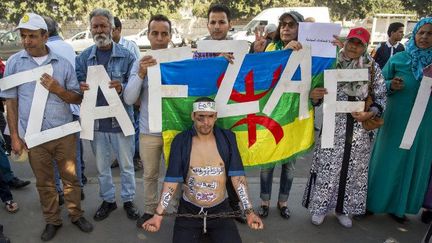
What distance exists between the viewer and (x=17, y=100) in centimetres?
289

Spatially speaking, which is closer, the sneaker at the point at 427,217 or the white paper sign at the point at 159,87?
the white paper sign at the point at 159,87

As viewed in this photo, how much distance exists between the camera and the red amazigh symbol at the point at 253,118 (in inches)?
122

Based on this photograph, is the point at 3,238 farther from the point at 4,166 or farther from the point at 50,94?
the point at 50,94

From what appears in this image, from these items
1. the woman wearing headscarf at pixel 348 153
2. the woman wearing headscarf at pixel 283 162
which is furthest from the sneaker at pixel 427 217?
the woman wearing headscarf at pixel 283 162

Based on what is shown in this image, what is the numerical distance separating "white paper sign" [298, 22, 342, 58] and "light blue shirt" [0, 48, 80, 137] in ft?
6.21

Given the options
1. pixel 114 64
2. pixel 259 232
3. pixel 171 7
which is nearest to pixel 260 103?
pixel 259 232

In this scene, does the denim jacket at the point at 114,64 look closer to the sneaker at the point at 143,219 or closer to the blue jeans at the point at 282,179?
the sneaker at the point at 143,219

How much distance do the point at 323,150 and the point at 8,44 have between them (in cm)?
1470

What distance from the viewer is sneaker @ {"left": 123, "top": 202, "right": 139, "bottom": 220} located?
11.2ft

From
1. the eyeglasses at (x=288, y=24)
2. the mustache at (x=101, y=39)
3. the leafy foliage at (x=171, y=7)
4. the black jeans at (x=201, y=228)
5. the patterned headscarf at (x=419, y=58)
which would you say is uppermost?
the leafy foliage at (x=171, y=7)

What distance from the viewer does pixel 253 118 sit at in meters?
3.16

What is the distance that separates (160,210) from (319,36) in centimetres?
187

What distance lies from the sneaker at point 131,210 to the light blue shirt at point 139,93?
818 millimetres

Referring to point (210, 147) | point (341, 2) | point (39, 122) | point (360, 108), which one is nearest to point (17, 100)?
point (39, 122)
